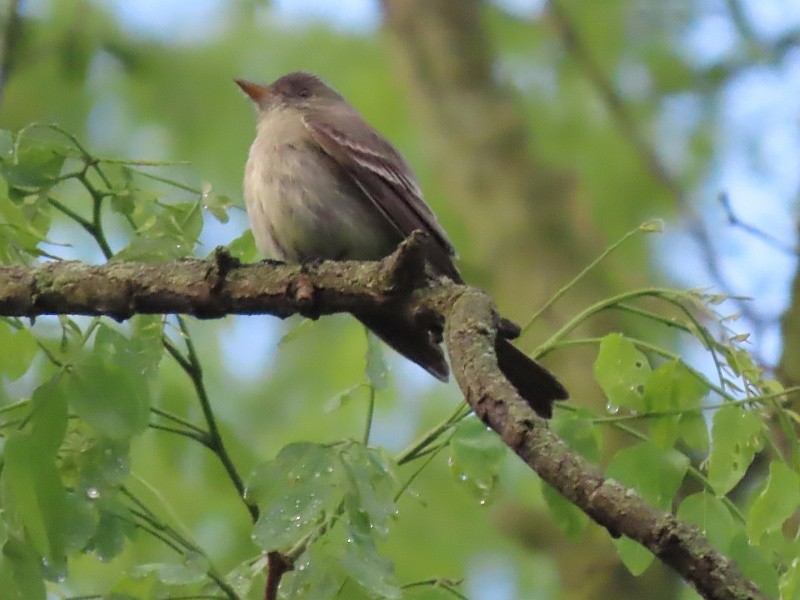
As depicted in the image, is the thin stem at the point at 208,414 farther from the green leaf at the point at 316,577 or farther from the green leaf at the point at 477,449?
the green leaf at the point at 477,449

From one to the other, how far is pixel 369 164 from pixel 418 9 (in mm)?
3921

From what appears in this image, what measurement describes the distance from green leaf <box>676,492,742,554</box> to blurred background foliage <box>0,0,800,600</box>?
3306 mm

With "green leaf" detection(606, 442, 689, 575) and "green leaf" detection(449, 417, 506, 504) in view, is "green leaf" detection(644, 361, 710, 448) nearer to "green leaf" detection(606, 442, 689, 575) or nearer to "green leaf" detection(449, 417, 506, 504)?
"green leaf" detection(606, 442, 689, 575)

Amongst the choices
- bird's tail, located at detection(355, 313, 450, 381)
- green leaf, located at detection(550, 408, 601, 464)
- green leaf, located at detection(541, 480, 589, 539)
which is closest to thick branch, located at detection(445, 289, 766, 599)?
green leaf, located at detection(550, 408, 601, 464)

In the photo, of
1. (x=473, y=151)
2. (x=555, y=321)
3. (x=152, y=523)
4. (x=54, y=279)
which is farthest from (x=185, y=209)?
(x=473, y=151)

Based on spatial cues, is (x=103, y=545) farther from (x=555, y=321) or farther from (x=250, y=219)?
(x=555, y=321)

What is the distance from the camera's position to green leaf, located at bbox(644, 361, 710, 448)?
284cm

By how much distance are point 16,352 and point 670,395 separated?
1.63 m

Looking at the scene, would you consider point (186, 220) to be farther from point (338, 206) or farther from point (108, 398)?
point (338, 206)

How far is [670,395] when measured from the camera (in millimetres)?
2859

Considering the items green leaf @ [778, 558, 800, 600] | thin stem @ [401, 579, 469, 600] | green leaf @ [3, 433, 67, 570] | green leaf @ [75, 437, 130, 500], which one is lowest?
green leaf @ [778, 558, 800, 600]

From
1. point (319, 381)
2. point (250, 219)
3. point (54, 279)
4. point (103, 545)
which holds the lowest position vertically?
point (103, 545)

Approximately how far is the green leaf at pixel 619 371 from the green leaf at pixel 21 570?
1305 millimetres

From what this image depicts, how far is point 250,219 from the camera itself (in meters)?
4.41
